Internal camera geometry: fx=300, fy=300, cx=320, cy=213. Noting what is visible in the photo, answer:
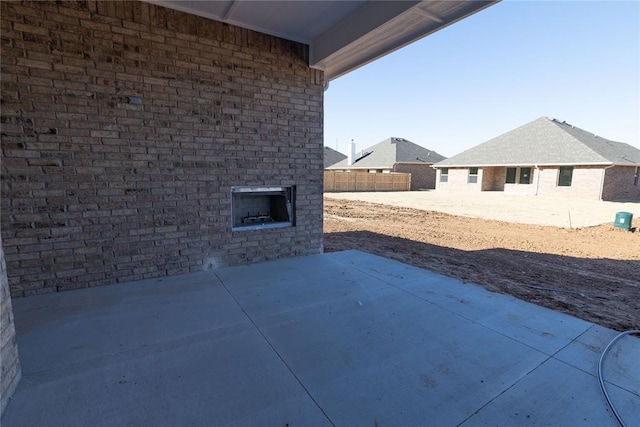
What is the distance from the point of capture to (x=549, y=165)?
2206 centimetres

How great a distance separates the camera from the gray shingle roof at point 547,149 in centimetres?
2111

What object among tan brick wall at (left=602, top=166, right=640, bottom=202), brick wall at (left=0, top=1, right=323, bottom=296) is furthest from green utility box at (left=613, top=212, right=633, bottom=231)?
tan brick wall at (left=602, top=166, right=640, bottom=202)

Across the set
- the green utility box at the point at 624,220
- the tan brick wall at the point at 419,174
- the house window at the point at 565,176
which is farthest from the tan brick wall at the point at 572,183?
the green utility box at the point at 624,220

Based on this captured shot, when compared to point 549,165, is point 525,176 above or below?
below

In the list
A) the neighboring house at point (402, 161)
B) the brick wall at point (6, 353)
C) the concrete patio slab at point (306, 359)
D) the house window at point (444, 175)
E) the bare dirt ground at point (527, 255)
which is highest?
the neighboring house at point (402, 161)

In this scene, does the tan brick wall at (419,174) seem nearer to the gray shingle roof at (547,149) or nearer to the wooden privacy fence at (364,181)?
the wooden privacy fence at (364,181)

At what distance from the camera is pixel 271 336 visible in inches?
106

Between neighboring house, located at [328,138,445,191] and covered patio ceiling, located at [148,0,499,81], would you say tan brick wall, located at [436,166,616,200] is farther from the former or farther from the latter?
covered patio ceiling, located at [148,0,499,81]

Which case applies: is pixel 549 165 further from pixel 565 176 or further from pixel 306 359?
pixel 306 359

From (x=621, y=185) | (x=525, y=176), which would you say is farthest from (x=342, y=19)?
(x=621, y=185)

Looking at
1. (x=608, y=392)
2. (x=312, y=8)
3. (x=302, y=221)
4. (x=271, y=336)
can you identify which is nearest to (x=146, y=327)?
(x=271, y=336)

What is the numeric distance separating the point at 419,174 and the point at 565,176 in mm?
14803

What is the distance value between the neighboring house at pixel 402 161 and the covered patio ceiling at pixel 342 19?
2992cm

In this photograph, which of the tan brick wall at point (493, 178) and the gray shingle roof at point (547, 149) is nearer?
the gray shingle roof at point (547, 149)
